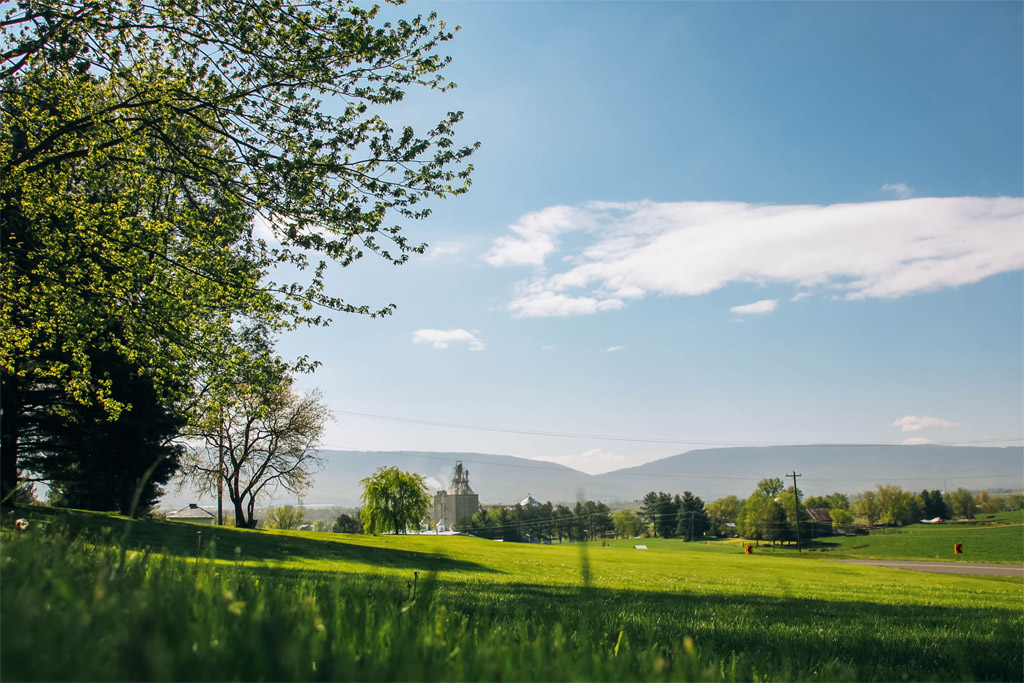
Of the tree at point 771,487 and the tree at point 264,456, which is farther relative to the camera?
the tree at point 771,487

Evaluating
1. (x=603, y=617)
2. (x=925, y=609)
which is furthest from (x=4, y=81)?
(x=925, y=609)

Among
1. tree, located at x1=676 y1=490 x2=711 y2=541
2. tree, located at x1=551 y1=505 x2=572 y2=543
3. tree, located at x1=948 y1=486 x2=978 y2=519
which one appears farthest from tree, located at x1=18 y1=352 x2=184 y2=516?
tree, located at x1=948 y1=486 x2=978 y2=519

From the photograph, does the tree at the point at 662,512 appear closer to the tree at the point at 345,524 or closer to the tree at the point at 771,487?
the tree at the point at 771,487

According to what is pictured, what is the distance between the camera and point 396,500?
72.7m

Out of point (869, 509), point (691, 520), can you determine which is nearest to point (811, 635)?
point (691, 520)

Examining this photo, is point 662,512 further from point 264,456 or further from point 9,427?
point 9,427

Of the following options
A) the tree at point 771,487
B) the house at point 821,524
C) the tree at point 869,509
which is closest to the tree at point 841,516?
the house at point 821,524

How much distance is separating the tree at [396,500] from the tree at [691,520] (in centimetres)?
11296

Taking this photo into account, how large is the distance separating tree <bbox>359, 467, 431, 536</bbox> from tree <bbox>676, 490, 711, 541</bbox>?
112961mm

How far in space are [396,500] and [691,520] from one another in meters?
118

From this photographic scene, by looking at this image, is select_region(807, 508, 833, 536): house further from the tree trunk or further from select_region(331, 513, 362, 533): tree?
the tree trunk

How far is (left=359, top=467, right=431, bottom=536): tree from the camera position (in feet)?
237

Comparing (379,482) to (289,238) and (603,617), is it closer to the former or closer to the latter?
(289,238)

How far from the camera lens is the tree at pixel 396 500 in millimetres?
72375
